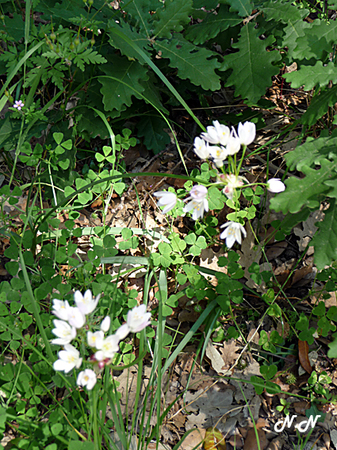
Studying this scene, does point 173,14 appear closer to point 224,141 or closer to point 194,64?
point 194,64

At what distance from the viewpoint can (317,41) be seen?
6.22 ft

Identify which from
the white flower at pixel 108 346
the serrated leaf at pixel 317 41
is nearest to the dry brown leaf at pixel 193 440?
the white flower at pixel 108 346

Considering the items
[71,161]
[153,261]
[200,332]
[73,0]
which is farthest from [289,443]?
[73,0]

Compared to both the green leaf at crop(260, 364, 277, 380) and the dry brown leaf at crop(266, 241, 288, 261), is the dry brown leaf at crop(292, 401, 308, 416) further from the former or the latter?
the dry brown leaf at crop(266, 241, 288, 261)

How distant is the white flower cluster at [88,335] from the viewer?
1101 mm

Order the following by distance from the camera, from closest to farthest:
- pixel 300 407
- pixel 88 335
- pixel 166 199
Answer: pixel 88 335
pixel 166 199
pixel 300 407

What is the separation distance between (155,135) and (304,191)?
4.65 ft

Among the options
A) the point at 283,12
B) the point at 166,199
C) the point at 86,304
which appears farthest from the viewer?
the point at 283,12

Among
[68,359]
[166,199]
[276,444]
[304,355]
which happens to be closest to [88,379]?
[68,359]

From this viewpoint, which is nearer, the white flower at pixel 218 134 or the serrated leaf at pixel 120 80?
the white flower at pixel 218 134

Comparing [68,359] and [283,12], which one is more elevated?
[283,12]

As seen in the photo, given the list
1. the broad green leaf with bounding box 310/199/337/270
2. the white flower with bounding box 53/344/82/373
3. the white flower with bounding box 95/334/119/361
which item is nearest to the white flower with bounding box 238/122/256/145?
the broad green leaf with bounding box 310/199/337/270

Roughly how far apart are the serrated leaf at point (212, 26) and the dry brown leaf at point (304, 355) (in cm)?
201

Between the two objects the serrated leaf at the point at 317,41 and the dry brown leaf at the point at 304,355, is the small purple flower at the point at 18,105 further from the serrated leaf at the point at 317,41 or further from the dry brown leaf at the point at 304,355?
the dry brown leaf at the point at 304,355
